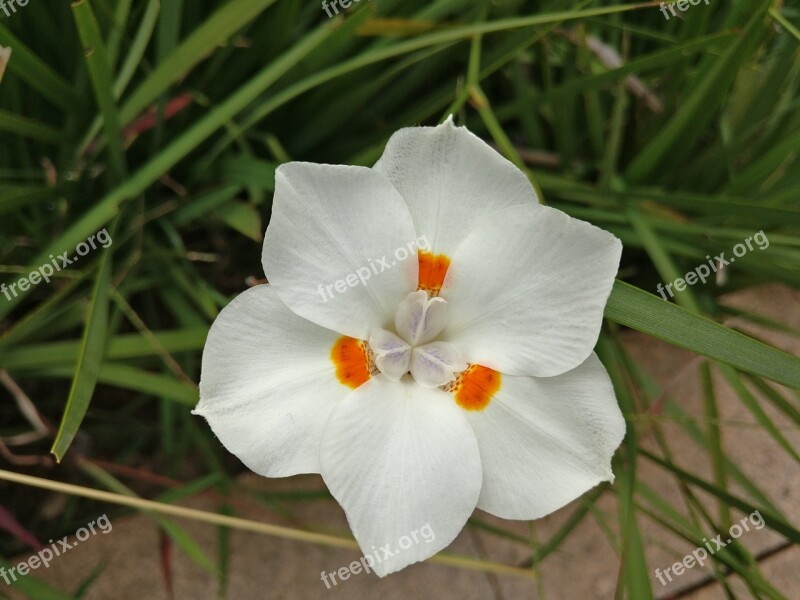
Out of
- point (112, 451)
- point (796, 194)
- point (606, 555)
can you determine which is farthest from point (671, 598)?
point (112, 451)

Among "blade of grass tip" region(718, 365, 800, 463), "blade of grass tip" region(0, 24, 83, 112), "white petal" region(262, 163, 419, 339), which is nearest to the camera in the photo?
"white petal" region(262, 163, 419, 339)

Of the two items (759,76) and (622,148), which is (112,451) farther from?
(759,76)

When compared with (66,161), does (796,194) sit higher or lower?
lower

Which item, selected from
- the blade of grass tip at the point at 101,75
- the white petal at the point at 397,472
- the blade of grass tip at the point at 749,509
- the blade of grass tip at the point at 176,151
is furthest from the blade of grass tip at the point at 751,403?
the blade of grass tip at the point at 101,75

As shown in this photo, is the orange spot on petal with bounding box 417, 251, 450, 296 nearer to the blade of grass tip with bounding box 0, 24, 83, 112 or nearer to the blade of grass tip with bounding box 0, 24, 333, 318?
the blade of grass tip with bounding box 0, 24, 333, 318

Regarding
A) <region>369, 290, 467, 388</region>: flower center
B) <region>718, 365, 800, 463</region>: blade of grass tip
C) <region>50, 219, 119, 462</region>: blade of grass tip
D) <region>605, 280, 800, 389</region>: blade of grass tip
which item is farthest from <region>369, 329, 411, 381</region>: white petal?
<region>718, 365, 800, 463</region>: blade of grass tip

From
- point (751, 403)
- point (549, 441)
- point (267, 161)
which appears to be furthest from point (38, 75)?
point (751, 403)
